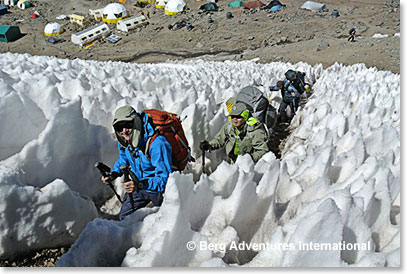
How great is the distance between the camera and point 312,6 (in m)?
44.0

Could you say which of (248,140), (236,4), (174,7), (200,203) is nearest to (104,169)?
(200,203)

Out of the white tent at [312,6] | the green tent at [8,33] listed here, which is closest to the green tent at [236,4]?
the white tent at [312,6]

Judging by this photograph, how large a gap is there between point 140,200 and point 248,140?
1776mm

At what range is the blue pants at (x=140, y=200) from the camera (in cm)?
352

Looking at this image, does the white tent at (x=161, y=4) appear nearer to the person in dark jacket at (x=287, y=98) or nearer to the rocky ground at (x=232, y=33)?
the rocky ground at (x=232, y=33)

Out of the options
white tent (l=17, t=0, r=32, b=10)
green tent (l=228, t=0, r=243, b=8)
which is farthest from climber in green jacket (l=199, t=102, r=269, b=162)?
white tent (l=17, t=0, r=32, b=10)

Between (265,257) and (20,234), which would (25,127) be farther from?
(265,257)

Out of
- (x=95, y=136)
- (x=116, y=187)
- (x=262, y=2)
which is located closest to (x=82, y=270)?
(x=116, y=187)

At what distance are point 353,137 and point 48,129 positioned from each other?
134 inches

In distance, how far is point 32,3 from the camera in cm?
6372

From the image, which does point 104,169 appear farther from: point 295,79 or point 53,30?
point 53,30

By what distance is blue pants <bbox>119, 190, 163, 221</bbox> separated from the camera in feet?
11.6

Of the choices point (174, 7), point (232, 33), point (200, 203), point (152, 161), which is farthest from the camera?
point (174, 7)

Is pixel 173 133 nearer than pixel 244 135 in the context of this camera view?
Yes
